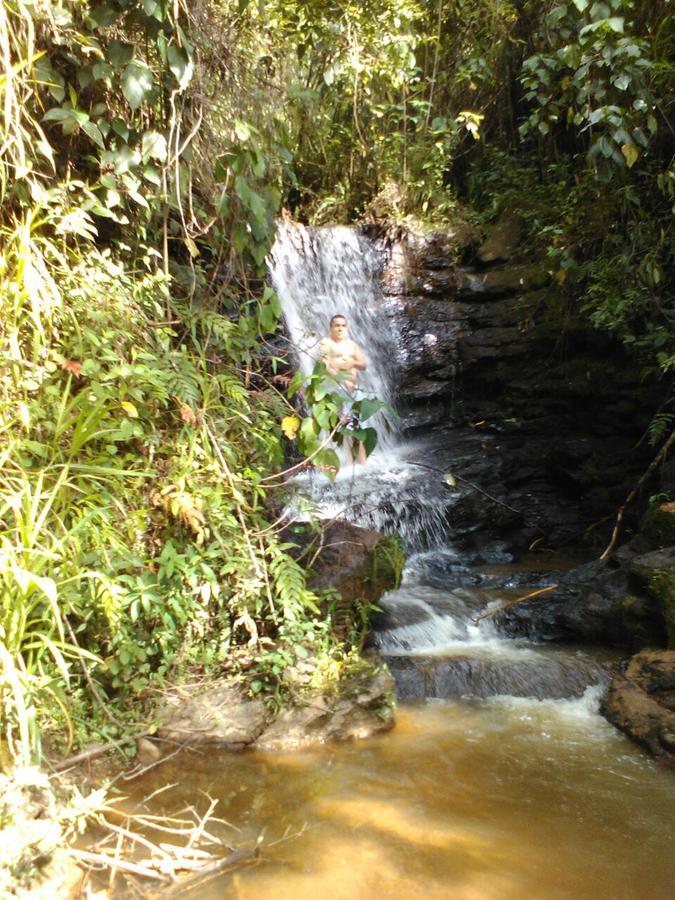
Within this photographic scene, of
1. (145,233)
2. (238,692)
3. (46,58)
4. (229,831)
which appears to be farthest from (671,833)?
(46,58)

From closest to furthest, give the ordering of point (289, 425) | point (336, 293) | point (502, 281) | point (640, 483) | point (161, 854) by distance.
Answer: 1. point (161, 854)
2. point (289, 425)
3. point (640, 483)
4. point (502, 281)
5. point (336, 293)

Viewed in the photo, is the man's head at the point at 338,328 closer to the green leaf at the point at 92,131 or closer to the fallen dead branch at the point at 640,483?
the fallen dead branch at the point at 640,483

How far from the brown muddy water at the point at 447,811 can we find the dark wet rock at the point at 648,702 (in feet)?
0.31

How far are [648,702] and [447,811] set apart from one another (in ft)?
4.74

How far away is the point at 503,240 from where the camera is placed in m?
8.30

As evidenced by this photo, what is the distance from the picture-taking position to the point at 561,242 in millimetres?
7238

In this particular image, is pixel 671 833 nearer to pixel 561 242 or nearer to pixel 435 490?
pixel 435 490

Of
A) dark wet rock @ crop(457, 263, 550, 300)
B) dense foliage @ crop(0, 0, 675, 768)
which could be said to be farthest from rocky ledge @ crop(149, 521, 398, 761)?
dark wet rock @ crop(457, 263, 550, 300)

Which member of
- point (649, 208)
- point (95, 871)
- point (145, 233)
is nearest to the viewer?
point (95, 871)

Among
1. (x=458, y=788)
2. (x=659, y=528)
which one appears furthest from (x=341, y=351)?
(x=458, y=788)

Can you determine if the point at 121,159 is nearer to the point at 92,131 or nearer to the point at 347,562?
the point at 92,131

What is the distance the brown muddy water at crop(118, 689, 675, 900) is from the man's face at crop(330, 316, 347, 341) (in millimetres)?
4015

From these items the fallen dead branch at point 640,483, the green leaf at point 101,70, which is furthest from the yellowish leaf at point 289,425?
the fallen dead branch at point 640,483

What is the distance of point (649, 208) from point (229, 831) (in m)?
6.29
